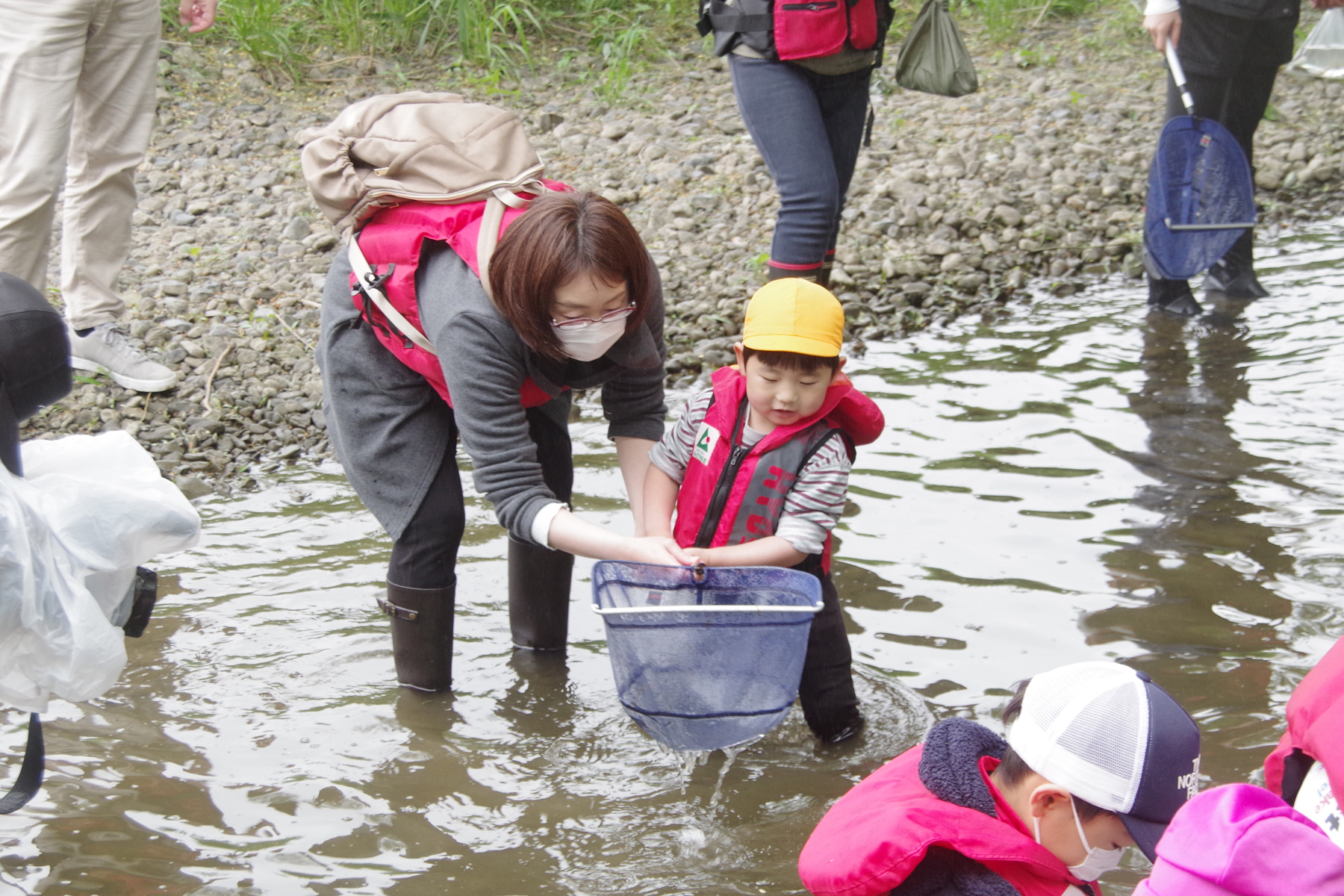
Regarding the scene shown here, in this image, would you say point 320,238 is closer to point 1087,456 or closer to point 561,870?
point 1087,456

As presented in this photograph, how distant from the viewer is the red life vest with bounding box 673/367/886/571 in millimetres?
2650

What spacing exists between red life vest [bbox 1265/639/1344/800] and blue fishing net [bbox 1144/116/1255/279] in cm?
372

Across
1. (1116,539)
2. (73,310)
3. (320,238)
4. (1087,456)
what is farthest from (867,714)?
(320,238)

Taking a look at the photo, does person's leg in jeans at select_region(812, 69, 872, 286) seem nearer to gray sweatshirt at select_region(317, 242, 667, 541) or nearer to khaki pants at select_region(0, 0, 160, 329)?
gray sweatshirt at select_region(317, 242, 667, 541)

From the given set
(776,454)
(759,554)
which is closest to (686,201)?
(776,454)

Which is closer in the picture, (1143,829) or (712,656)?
(1143,829)

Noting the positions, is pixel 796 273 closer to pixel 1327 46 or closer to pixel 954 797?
pixel 954 797

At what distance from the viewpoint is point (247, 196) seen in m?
6.70

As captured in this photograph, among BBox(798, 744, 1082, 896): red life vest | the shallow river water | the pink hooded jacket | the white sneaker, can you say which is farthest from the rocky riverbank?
the pink hooded jacket

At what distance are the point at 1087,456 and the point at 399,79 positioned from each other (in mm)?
5284

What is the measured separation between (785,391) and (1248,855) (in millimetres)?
1341

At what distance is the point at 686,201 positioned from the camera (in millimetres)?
6637

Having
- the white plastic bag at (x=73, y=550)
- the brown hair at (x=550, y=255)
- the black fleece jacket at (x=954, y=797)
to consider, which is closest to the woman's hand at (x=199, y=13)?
the white plastic bag at (x=73, y=550)

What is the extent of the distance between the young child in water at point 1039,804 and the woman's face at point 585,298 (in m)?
1.07
